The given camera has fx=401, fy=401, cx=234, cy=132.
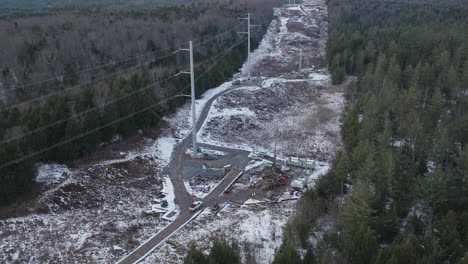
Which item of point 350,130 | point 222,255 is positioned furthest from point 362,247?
point 350,130

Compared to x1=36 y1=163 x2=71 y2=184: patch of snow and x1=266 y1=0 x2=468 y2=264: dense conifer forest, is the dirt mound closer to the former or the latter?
x1=36 y1=163 x2=71 y2=184: patch of snow

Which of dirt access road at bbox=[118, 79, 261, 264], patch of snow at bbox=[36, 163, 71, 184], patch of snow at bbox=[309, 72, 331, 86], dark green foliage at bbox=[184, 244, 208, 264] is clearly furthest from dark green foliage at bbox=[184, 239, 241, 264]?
patch of snow at bbox=[309, 72, 331, 86]

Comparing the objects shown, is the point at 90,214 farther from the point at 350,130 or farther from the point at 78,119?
the point at 350,130

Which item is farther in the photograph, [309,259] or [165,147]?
[165,147]

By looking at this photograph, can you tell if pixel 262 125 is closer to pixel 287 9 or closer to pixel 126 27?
pixel 126 27

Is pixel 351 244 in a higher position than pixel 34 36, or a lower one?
lower

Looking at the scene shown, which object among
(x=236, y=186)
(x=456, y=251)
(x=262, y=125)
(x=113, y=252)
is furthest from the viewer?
(x=262, y=125)

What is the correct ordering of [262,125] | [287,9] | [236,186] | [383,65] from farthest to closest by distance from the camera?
[287,9] → [383,65] → [262,125] → [236,186]

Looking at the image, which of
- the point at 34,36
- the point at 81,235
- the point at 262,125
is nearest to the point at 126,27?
the point at 34,36
